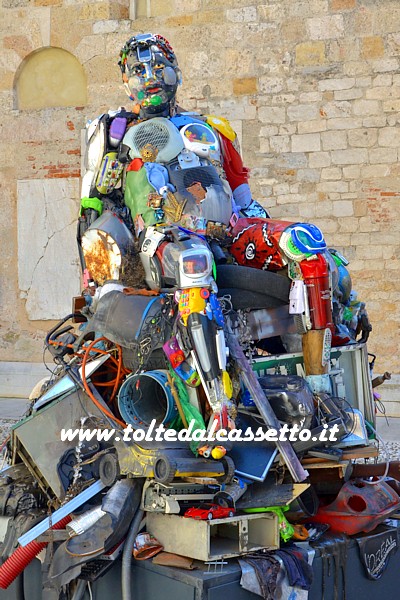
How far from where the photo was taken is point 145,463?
12.6ft

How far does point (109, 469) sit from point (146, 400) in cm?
35

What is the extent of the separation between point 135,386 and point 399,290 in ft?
18.2

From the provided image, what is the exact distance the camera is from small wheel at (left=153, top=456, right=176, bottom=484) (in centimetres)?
372

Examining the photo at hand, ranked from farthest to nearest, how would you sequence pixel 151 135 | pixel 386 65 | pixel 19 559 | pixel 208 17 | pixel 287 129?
pixel 208 17 < pixel 287 129 < pixel 386 65 < pixel 151 135 < pixel 19 559

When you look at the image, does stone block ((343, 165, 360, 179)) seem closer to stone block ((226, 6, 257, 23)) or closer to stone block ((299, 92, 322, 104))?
stone block ((299, 92, 322, 104))

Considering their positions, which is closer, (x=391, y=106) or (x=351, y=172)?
(x=391, y=106)

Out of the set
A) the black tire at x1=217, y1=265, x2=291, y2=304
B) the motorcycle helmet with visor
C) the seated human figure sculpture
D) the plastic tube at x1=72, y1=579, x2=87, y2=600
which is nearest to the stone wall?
the seated human figure sculpture

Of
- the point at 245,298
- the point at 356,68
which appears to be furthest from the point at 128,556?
the point at 356,68

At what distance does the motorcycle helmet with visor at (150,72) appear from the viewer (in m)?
4.48

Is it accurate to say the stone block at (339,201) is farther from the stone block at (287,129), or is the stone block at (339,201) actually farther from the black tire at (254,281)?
the black tire at (254,281)

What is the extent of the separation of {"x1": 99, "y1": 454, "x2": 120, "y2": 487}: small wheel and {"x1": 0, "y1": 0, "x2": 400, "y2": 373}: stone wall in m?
5.48

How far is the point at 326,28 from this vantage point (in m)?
9.31

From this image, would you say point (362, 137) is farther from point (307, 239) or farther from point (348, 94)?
point (307, 239)

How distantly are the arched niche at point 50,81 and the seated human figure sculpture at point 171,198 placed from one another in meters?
6.00
